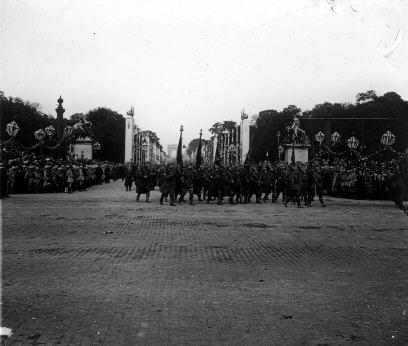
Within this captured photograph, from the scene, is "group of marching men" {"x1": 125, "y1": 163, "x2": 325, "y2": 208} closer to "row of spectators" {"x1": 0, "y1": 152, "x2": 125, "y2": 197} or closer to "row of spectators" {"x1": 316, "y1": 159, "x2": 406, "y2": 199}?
"row of spectators" {"x1": 316, "y1": 159, "x2": 406, "y2": 199}

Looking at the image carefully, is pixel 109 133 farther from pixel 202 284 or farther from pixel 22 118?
pixel 202 284

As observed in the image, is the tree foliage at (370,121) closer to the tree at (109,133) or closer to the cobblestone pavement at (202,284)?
the tree at (109,133)

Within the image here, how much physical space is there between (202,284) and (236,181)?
52.9 ft

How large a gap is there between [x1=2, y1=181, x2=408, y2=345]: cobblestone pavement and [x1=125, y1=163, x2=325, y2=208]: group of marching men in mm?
7549

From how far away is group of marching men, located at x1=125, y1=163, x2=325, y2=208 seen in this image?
21.9 metres

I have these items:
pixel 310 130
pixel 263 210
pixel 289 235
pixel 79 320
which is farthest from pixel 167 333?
A: pixel 310 130

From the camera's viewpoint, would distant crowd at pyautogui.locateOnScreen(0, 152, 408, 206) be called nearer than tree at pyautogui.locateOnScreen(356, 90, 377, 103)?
Yes

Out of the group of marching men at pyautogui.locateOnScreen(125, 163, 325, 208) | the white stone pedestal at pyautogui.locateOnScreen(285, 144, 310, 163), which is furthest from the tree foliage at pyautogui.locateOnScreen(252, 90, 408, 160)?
the group of marching men at pyautogui.locateOnScreen(125, 163, 325, 208)

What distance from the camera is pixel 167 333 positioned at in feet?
17.1

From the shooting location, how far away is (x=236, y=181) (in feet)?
76.6

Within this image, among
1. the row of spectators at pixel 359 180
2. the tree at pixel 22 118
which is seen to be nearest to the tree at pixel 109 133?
the tree at pixel 22 118

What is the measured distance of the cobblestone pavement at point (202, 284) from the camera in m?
5.32

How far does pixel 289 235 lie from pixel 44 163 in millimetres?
20236

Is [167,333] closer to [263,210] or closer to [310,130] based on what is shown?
[263,210]
